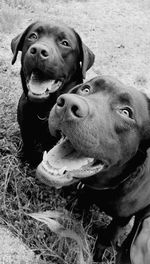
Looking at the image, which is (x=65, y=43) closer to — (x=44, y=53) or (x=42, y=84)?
(x=44, y=53)

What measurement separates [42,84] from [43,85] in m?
0.02

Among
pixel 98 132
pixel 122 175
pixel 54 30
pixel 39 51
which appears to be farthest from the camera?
pixel 54 30

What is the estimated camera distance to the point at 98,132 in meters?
2.14

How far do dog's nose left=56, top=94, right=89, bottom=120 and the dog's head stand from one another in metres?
1.09

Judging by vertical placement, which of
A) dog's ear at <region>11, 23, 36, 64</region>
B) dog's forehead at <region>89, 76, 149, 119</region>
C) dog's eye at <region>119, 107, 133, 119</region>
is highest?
dog's forehead at <region>89, 76, 149, 119</region>

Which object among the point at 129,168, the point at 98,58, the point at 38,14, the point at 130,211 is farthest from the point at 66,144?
the point at 38,14

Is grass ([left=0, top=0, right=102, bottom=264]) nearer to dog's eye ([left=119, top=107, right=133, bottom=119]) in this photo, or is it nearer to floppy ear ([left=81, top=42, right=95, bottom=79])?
floppy ear ([left=81, top=42, right=95, bottom=79])

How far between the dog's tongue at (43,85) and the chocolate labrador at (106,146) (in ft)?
2.15

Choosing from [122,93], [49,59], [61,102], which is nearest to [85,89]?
[122,93]

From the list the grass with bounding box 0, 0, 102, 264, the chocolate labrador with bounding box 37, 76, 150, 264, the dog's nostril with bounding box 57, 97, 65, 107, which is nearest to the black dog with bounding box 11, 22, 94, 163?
the grass with bounding box 0, 0, 102, 264

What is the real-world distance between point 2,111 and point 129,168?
1.76m

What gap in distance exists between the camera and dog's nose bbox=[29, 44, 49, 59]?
3.10 m

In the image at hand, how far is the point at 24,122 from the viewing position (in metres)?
3.33

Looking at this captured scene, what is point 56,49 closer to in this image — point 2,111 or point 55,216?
point 2,111
